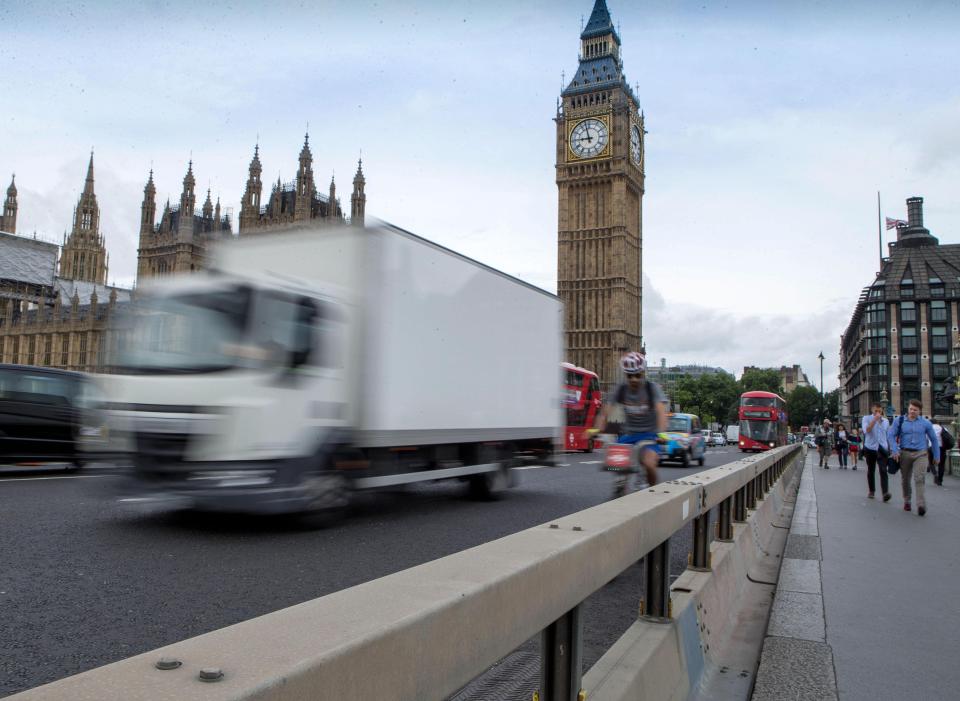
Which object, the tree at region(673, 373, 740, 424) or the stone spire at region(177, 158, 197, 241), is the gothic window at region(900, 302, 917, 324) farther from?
the stone spire at region(177, 158, 197, 241)

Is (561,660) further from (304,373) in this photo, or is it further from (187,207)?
(187,207)

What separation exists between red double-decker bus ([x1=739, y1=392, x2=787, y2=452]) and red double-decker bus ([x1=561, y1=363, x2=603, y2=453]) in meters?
16.6

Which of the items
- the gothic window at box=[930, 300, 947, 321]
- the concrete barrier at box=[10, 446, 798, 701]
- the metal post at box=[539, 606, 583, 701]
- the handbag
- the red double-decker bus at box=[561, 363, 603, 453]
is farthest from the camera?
the gothic window at box=[930, 300, 947, 321]

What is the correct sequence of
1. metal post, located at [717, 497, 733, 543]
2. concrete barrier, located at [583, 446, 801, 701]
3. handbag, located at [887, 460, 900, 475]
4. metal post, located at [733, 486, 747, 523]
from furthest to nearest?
handbag, located at [887, 460, 900, 475] → metal post, located at [733, 486, 747, 523] → metal post, located at [717, 497, 733, 543] → concrete barrier, located at [583, 446, 801, 701]

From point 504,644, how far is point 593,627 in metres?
1.11

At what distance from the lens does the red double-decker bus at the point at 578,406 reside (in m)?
29.7

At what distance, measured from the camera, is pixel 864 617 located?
4652mm

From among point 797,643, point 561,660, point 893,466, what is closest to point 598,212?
point 893,466

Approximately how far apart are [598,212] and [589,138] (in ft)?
28.7

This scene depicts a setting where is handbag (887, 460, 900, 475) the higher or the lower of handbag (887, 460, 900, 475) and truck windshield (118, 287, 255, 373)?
the lower

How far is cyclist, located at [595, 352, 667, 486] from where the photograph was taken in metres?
6.77

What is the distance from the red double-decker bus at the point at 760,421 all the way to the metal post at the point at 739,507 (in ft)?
131

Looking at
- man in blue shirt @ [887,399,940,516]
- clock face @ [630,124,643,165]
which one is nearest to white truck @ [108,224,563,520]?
man in blue shirt @ [887,399,940,516]

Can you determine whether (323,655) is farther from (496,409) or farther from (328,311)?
(496,409)
